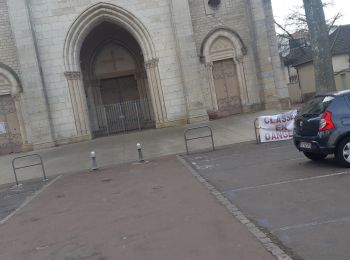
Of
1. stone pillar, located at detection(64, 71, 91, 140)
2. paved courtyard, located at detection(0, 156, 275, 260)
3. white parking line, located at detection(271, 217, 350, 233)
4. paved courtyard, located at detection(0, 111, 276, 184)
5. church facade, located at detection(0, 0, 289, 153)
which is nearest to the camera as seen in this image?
paved courtyard, located at detection(0, 156, 275, 260)

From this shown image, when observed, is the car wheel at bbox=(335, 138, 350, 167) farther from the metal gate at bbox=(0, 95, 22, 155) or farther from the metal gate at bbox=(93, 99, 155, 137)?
the metal gate at bbox=(0, 95, 22, 155)

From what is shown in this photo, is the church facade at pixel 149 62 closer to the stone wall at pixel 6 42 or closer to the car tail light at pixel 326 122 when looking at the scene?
the stone wall at pixel 6 42

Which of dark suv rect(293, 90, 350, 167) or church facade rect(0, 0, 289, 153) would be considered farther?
church facade rect(0, 0, 289, 153)

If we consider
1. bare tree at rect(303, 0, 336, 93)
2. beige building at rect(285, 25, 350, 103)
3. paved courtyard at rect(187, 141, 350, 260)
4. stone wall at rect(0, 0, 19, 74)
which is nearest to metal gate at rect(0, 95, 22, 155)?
stone wall at rect(0, 0, 19, 74)

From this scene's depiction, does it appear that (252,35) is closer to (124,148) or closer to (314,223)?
(124,148)

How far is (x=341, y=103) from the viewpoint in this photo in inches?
361

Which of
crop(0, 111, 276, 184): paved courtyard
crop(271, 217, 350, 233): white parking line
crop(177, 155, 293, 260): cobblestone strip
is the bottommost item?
crop(271, 217, 350, 233): white parking line

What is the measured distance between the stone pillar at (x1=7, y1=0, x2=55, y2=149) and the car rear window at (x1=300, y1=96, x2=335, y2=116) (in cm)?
1566

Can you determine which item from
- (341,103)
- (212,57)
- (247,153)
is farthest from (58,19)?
(341,103)

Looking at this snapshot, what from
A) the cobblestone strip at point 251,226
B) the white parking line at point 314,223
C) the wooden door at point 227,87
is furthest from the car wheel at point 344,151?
the wooden door at point 227,87

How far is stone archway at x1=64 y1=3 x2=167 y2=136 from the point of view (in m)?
23.2

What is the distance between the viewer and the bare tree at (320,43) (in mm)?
13867

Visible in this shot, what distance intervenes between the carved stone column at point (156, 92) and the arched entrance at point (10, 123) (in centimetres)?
711

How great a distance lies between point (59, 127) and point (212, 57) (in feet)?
30.1
